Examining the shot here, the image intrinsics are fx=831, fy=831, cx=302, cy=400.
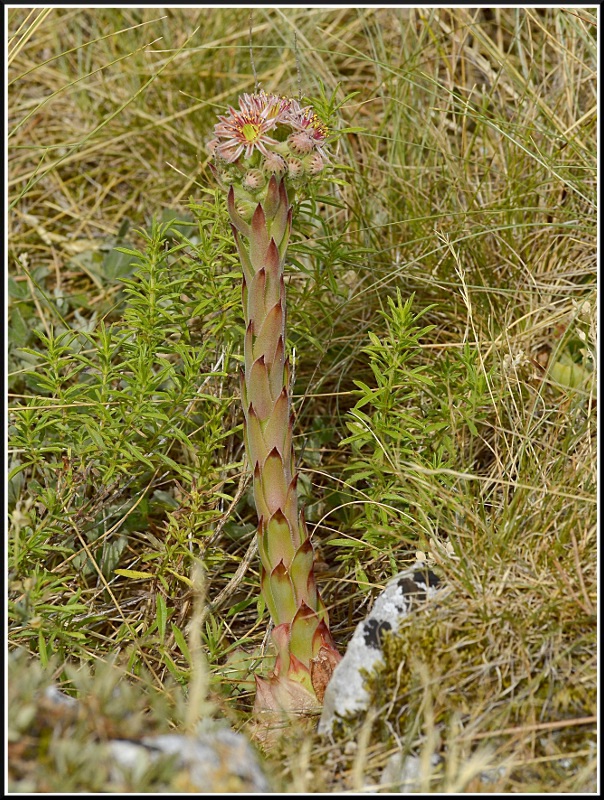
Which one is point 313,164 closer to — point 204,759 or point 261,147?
point 261,147

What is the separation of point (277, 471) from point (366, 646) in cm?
47

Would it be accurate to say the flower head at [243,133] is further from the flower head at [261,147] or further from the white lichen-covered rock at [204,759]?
the white lichen-covered rock at [204,759]

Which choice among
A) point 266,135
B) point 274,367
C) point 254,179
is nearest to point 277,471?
point 274,367

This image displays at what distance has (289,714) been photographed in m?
2.10

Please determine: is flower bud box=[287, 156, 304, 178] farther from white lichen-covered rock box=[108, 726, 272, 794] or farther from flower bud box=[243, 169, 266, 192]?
white lichen-covered rock box=[108, 726, 272, 794]

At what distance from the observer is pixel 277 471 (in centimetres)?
208

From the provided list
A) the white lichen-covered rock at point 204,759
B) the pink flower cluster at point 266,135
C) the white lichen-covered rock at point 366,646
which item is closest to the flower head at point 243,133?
the pink flower cluster at point 266,135

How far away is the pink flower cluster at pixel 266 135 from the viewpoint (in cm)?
197

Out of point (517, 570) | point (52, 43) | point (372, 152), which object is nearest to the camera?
point (517, 570)

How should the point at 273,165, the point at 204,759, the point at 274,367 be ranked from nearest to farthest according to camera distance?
the point at 204,759 < the point at 273,165 < the point at 274,367

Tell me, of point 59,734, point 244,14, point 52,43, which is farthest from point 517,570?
point 52,43

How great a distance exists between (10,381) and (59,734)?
1965 mm

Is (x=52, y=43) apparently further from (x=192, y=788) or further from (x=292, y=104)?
(x=192, y=788)

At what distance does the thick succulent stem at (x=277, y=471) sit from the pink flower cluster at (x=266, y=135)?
77mm
